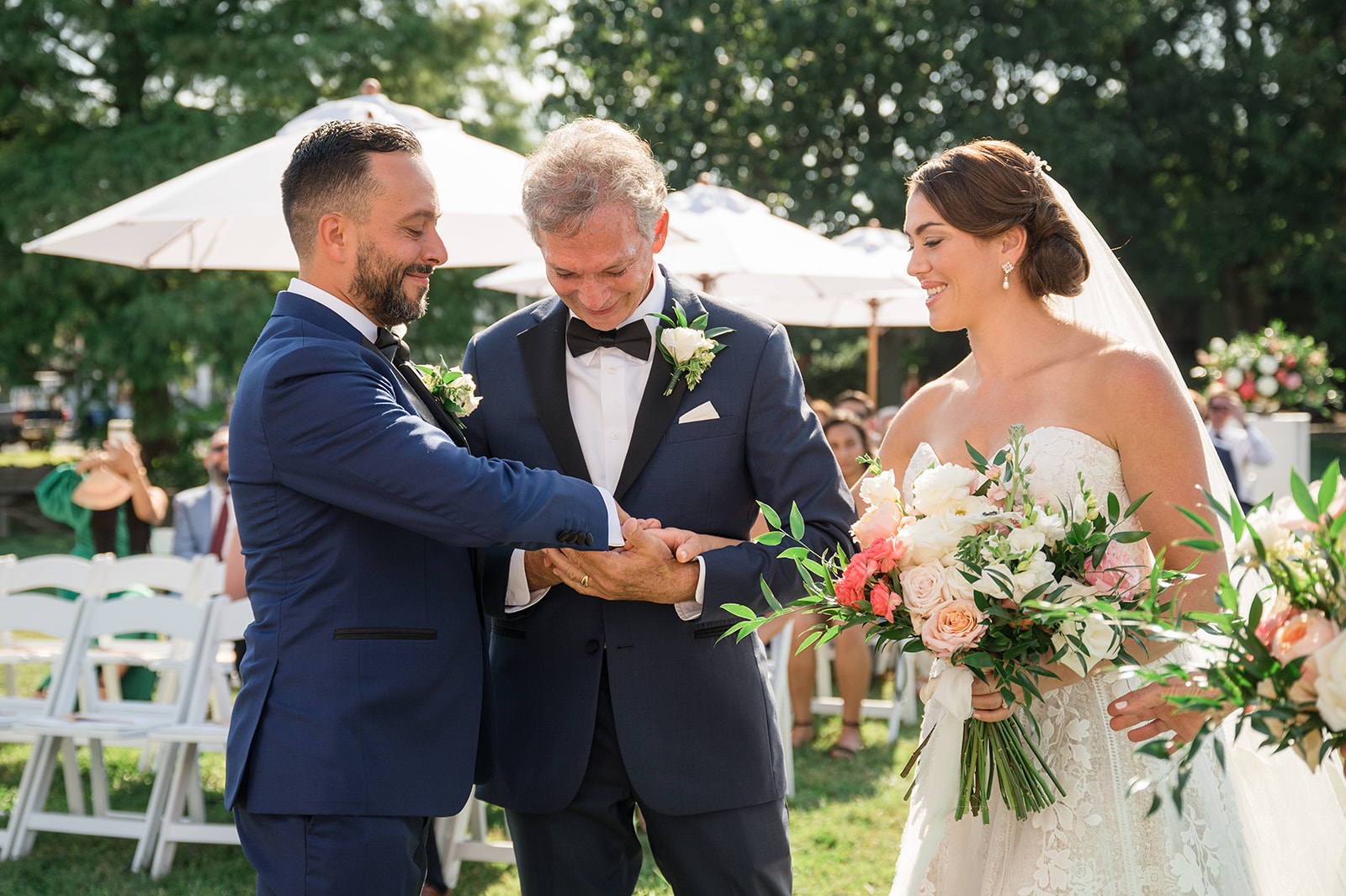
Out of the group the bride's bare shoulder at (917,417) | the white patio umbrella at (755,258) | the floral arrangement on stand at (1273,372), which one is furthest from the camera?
the floral arrangement on stand at (1273,372)

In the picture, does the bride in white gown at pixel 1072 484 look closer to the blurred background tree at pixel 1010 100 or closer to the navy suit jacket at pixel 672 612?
the navy suit jacket at pixel 672 612

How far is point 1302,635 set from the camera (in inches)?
65.5

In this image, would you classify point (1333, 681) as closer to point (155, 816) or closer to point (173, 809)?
point (173, 809)

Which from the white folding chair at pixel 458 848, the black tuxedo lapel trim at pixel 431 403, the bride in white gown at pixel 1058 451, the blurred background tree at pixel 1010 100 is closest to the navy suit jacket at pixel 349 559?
the black tuxedo lapel trim at pixel 431 403

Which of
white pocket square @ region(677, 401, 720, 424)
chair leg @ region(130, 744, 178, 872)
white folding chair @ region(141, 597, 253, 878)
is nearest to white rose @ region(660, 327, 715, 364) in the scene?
white pocket square @ region(677, 401, 720, 424)

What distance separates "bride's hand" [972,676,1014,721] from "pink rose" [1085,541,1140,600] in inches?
13.4

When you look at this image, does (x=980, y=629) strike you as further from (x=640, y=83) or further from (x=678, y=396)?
(x=640, y=83)

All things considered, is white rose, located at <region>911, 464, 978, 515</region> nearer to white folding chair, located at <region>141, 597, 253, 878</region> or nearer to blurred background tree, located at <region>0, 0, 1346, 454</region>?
white folding chair, located at <region>141, 597, 253, 878</region>

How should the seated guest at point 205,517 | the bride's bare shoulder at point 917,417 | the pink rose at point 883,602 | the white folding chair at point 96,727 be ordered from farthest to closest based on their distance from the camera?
1. the seated guest at point 205,517
2. the white folding chair at point 96,727
3. the bride's bare shoulder at point 917,417
4. the pink rose at point 883,602

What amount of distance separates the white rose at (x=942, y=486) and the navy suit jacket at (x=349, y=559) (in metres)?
0.67

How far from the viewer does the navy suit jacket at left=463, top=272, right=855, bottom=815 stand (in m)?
2.59

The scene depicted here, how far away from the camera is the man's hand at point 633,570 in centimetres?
242

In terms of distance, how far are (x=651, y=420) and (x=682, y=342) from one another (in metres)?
0.19

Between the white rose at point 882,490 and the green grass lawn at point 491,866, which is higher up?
the white rose at point 882,490
